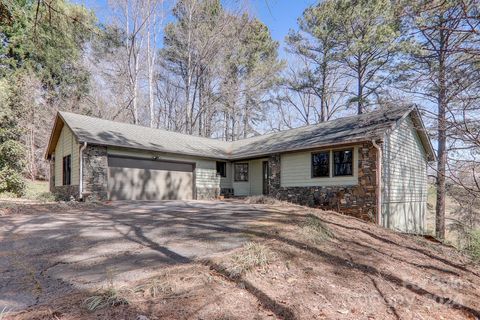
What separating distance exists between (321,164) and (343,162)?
0.97m

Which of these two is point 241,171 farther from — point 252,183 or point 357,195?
point 357,195

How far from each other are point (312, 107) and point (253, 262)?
906 inches

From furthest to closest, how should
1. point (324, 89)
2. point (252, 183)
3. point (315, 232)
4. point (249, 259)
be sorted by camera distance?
point (324, 89) → point (252, 183) → point (315, 232) → point (249, 259)

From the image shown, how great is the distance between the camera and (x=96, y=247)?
4.50m

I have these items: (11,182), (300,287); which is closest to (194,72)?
(11,182)

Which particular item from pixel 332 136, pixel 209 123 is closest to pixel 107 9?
pixel 209 123

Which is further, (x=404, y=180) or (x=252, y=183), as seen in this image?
(x=252, y=183)

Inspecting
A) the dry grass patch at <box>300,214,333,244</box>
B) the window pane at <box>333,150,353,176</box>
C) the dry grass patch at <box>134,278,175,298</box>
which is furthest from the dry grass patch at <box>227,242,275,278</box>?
the window pane at <box>333,150,353,176</box>

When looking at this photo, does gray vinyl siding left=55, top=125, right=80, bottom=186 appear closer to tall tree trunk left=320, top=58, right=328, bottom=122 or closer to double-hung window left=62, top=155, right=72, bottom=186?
double-hung window left=62, top=155, right=72, bottom=186

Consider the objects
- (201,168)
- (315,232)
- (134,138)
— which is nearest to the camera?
(315,232)

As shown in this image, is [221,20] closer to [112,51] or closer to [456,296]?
[112,51]

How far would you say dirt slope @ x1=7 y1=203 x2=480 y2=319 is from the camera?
8.70ft

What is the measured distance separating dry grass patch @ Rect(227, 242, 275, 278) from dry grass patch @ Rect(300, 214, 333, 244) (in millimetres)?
1147

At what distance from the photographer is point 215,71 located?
22.4m
